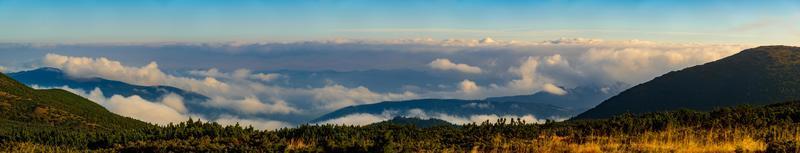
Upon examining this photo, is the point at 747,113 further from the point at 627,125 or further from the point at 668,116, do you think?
the point at 627,125

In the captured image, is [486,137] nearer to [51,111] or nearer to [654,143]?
[654,143]

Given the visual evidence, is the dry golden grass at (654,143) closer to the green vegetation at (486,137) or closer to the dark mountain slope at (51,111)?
the green vegetation at (486,137)

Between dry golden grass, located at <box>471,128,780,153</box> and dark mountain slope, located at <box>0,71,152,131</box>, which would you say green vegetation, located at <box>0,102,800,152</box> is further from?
dark mountain slope, located at <box>0,71,152,131</box>

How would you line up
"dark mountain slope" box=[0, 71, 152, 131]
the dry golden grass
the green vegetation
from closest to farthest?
the dry golden grass < the green vegetation < "dark mountain slope" box=[0, 71, 152, 131]

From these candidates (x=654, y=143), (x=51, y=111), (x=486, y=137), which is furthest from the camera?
(x=51, y=111)

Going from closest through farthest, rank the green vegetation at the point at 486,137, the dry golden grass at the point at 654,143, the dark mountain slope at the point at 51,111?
the dry golden grass at the point at 654,143 < the green vegetation at the point at 486,137 < the dark mountain slope at the point at 51,111

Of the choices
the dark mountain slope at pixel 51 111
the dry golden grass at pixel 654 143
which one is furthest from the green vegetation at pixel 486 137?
the dark mountain slope at pixel 51 111

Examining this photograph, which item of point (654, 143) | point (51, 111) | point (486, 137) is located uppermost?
point (51, 111)

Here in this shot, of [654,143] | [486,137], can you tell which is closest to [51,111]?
[486,137]

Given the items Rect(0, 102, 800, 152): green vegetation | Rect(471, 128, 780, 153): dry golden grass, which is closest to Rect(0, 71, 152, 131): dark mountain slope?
Rect(0, 102, 800, 152): green vegetation

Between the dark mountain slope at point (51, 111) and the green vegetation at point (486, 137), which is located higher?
the dark mountain slope at point (51, 111)
